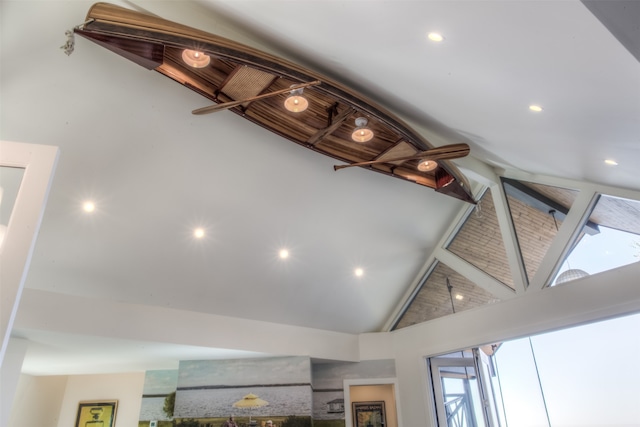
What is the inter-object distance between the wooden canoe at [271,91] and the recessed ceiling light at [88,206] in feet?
5.93

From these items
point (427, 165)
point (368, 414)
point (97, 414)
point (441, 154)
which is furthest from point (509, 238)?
point (97, 414)

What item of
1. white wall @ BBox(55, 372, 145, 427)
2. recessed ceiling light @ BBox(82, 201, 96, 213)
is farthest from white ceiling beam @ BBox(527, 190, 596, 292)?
white wall @ BBox(55, 372, 145, 427)

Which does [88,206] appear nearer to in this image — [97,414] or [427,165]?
[427,165]

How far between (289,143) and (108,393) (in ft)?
19.5

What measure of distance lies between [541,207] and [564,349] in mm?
1734

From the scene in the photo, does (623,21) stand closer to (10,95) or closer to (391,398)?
(10,95)

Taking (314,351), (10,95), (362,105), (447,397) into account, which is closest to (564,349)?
(447,397)

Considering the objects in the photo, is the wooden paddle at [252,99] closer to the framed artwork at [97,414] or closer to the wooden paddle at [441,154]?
the wooden paddle at [441,154]

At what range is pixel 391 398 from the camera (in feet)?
23.3

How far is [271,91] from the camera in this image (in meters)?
3.51

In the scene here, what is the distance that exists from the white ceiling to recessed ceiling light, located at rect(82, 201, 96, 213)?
6 centimetres

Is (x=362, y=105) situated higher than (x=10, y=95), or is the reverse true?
(x=10, y=95)

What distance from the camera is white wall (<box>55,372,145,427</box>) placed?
7242 millimetres

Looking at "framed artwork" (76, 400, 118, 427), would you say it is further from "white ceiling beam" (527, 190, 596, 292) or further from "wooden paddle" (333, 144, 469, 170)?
"white ceiling beam" (527, 190, 596, 292)
